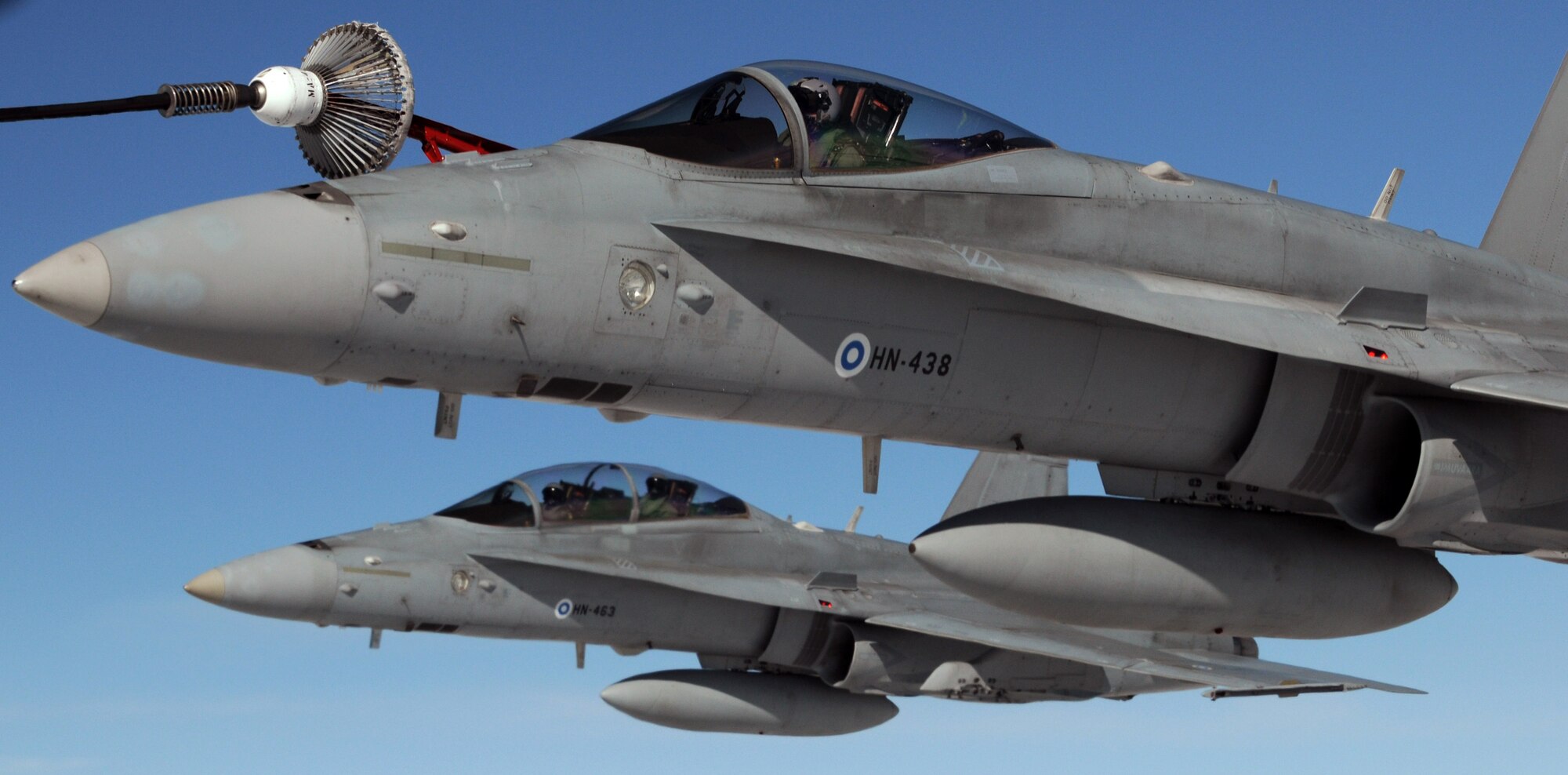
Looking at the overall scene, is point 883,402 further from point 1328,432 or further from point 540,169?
point 1328,432

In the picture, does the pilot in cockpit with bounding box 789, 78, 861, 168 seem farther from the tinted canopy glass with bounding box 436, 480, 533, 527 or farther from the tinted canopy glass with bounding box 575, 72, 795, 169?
the tinted canopy glass with bounding box 436, 480, 533, 527

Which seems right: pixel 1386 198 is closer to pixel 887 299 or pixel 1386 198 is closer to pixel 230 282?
pixel 887 299

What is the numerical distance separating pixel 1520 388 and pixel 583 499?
37.8 feet

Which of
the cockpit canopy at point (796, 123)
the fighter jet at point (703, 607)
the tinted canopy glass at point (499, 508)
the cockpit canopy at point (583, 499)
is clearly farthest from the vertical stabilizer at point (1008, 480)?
the cockpit canopy at point (796, 123)

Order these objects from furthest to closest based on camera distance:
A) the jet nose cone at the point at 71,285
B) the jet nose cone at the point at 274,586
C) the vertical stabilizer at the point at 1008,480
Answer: the vertical stabilizer at the point at 1008,480 → the jet nose cone at the point at 274,586 → the jet nose cone at the point at 71,285

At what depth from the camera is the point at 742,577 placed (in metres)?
18.2

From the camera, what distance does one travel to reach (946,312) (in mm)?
8094

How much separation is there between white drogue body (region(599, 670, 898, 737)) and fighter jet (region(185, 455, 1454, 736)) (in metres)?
0.02

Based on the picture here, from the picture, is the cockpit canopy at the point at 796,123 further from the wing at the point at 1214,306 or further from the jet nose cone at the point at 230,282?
the jet nose cone at the point at 230,282

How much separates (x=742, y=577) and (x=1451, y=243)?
9.68m

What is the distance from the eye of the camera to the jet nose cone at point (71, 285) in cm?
598

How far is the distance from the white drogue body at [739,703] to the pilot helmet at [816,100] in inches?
450

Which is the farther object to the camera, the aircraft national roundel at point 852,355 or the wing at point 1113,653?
the wing at point 1113,653

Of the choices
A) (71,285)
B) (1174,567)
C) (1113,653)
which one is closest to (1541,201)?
(1174,567)
